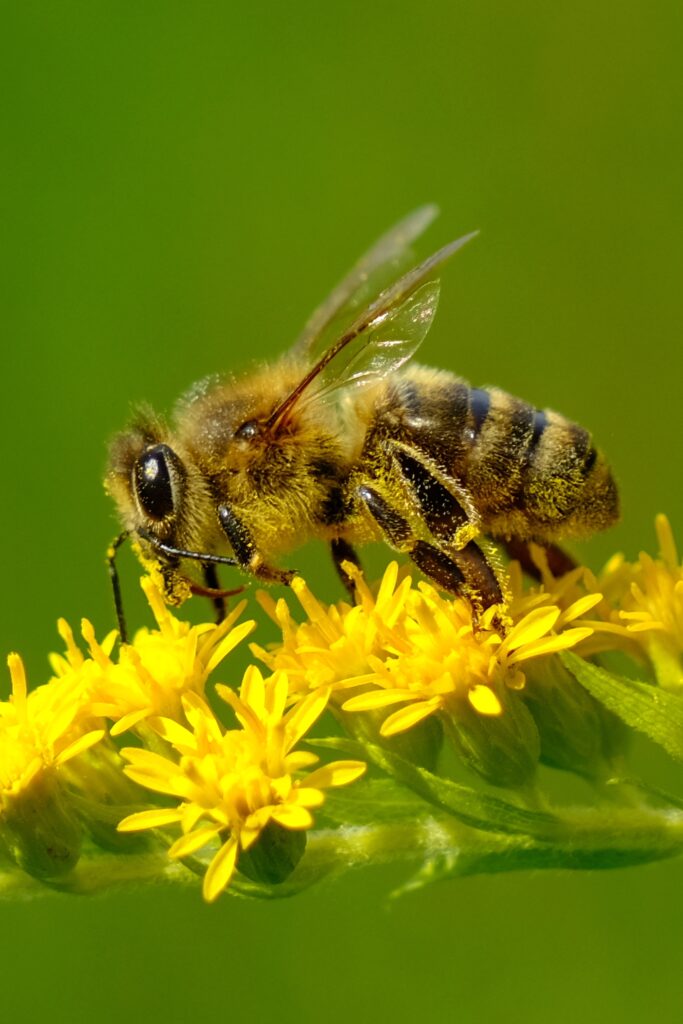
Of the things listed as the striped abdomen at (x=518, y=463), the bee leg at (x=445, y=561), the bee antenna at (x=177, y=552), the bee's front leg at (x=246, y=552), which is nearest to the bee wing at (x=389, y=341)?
the striped abdomen at (x=518, y=463)

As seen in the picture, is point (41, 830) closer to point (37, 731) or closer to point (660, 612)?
point (37, 731)

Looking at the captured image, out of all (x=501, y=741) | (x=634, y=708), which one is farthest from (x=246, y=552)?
(x=634, y=708)

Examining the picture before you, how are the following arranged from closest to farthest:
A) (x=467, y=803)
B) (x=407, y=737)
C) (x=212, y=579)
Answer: (x=467, y=803)
(x=407, y=737)
(x=212, y=579)

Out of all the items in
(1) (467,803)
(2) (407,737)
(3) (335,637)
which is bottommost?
(1) (467,803)

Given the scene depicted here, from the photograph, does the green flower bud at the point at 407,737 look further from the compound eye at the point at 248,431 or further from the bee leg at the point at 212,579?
the compound eye at the point at 248,431

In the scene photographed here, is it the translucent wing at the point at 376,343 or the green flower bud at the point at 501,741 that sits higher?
the translucent wing at the point at 376,343

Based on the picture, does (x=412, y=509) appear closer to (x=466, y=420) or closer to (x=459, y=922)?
(x=466, y=420)

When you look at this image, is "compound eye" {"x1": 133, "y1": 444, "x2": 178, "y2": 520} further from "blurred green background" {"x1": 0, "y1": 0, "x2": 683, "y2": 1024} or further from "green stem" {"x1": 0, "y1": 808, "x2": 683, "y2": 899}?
"blurred green background" {"x1": 0, "y1": 0, "x2": 683, "y2": 1024}
